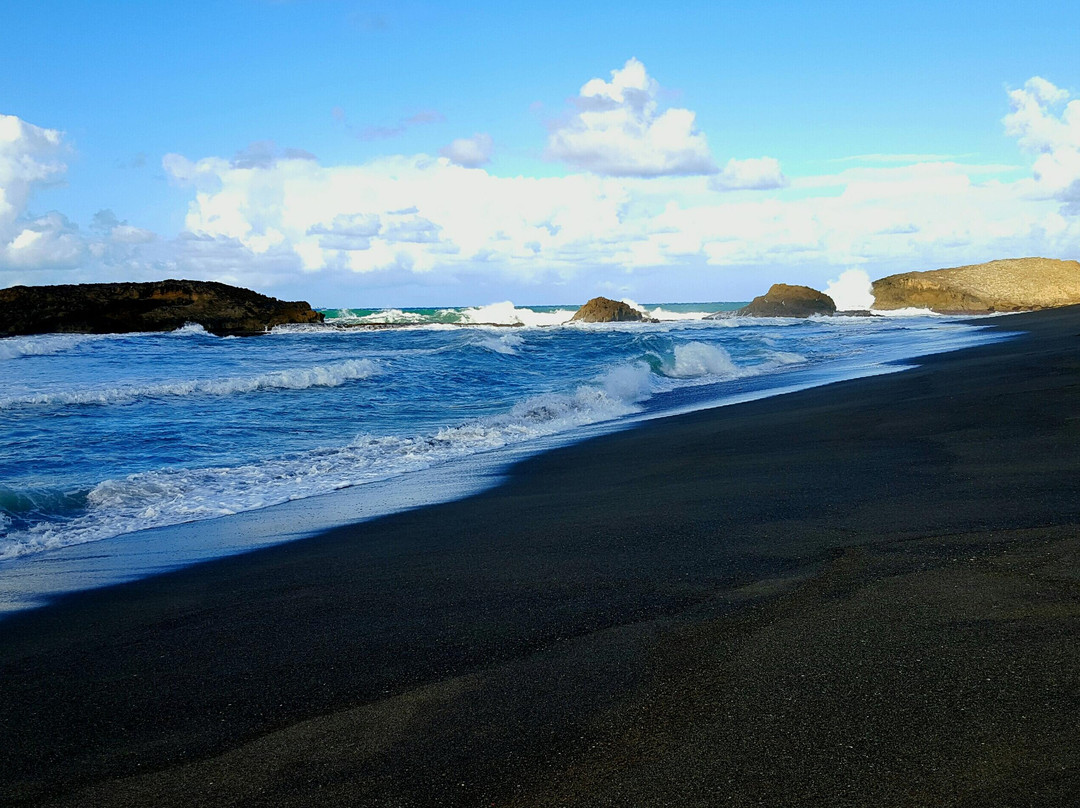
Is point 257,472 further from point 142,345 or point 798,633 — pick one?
point 142,345

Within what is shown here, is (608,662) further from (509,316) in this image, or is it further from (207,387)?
(509,316)

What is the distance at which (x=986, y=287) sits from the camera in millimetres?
55781

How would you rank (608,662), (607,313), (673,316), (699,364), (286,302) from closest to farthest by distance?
(608,662) → (699,364) → (286,302) → (607,313) → (673,316)

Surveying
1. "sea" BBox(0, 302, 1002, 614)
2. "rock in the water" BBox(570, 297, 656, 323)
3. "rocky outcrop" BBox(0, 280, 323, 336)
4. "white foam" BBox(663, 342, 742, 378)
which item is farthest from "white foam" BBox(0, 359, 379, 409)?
"rock in the water" BBox(570, 297, 656, 323)

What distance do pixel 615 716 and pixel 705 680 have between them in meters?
0.33

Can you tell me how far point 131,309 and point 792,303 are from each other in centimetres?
4275

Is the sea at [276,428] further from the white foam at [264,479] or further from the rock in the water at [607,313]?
the rock in the water at [607,313]

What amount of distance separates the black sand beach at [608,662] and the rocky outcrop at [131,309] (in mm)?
38795

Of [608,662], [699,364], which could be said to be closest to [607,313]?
[699,364]

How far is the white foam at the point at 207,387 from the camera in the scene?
44.4 feet

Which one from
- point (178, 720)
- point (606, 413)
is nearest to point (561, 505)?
point (178, 720)

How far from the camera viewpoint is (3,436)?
34.2ft

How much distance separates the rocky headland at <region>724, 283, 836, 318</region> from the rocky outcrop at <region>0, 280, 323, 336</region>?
34381mm

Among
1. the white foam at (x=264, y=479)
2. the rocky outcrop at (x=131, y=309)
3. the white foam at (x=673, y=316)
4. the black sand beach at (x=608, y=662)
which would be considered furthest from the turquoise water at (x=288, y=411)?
the white foam at (x=673, y=316)
